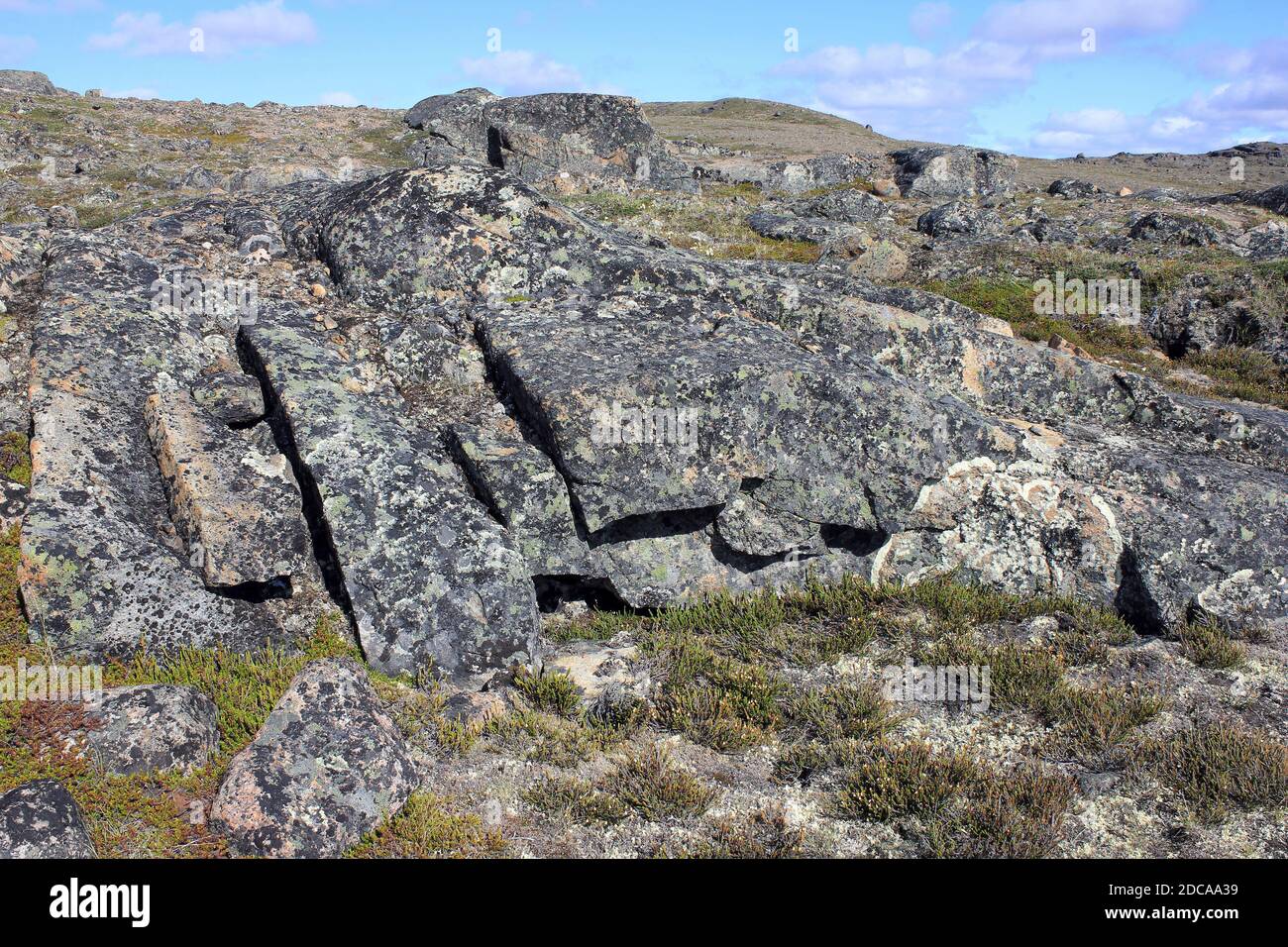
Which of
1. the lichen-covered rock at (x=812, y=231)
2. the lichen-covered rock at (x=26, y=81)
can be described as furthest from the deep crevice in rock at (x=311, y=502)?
the lichen-covered rock at (x=26, y=81)

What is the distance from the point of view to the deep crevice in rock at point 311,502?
7.66 metres

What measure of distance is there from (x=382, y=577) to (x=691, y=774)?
11.4ft

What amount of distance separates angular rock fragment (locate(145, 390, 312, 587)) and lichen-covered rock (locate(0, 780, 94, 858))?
2427 millimetres

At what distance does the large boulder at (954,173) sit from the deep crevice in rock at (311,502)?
152 ft

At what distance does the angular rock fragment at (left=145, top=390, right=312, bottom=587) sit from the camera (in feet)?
24.4

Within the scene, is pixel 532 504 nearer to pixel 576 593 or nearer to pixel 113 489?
pixel 576 593

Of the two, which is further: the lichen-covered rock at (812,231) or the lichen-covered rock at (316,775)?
the lichen-covered rock at (812,231)

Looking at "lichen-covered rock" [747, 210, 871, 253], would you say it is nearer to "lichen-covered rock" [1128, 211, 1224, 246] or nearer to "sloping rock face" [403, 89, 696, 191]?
"sloping rock face" [403, 89, 696, 191]

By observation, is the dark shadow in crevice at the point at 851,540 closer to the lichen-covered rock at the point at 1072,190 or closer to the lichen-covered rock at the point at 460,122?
the lichen-covered rock at the point at 460,122

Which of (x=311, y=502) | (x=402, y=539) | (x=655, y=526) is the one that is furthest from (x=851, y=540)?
(x=311, y=502)

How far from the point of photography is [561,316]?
9.86m

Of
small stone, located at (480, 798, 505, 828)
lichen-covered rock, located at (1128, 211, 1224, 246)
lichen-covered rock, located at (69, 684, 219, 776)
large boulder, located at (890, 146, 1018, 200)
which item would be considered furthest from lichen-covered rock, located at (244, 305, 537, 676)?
large boulder, located at (890, 146, 1018, 200)
